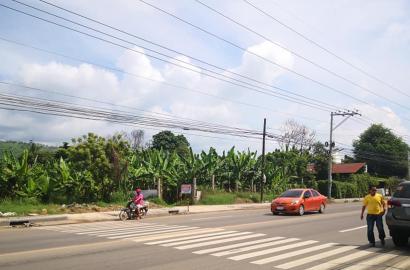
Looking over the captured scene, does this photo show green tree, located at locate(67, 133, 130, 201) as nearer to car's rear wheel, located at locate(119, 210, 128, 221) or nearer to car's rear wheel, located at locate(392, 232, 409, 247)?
car's rear wheel, located at locate(119, 210, 128, 221)

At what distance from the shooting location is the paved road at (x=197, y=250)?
9.70m

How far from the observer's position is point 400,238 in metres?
12.7

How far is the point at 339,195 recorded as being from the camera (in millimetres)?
55406

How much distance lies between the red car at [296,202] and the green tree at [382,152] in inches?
2786

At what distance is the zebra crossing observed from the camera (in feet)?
33.0

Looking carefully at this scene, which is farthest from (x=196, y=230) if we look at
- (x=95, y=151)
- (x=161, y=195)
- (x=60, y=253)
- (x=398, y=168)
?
(x=398, y=168)

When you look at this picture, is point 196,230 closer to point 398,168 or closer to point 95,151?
point 95,151

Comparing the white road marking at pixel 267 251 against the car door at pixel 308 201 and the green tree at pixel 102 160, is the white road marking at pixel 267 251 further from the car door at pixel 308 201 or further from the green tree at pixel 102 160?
the green tree at pixel 102 160

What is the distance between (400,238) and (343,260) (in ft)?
9.98

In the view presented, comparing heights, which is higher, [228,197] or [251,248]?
[228,197]

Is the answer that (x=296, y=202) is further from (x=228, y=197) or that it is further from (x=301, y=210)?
(x=228, y=197)

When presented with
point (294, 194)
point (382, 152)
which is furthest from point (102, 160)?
point (382, 152)

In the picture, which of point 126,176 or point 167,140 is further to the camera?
point 167,140

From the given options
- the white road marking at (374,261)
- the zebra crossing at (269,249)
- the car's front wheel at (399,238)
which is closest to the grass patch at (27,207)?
the zebra crossing at (269,249)
